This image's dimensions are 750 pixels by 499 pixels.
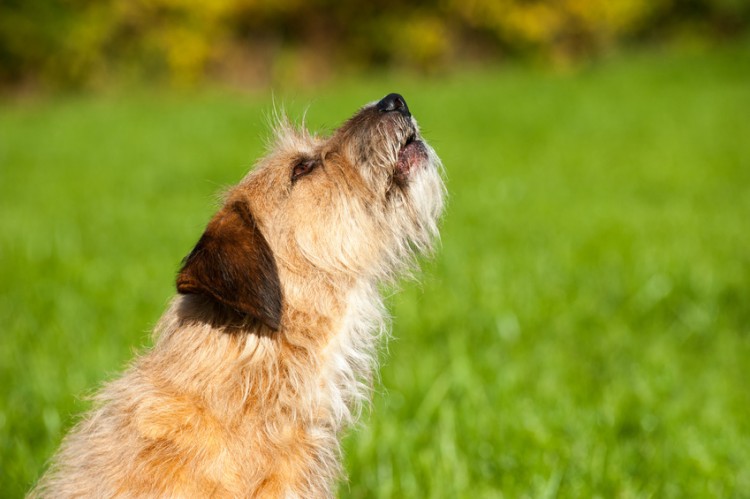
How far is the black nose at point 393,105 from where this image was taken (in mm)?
3225

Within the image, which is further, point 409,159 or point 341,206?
point 409,159

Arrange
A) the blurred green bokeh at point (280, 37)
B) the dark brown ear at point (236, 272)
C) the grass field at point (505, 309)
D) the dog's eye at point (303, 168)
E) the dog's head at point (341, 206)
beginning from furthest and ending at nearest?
1. the blurred green bokeh at point (280, 37)
2. the grass field at point (505, 309)
3. the dog's eye at point (303, 168)
4. the dog's head at point (341, 206)
5. the dark brown ear at point (236, 272)

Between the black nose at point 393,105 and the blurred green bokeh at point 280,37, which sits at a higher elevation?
the blurred green bokeh at point 280,37

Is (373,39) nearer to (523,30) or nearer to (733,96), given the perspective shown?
(523,30)

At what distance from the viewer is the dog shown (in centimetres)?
258

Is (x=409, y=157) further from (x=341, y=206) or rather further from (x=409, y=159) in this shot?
(x=341, y=206)

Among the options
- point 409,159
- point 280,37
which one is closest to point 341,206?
point 409,159

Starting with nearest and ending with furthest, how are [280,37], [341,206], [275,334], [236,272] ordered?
1. [236,272]
2. [275,334]
3. [341,206]
4. [280,37]

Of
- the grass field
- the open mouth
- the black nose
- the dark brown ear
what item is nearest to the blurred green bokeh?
the grass field

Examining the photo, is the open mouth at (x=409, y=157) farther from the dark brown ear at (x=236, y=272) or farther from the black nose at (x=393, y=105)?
the dark brown ear at (x=236, y=272)

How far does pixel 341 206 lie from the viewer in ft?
10.0

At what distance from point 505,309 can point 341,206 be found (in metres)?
3.99

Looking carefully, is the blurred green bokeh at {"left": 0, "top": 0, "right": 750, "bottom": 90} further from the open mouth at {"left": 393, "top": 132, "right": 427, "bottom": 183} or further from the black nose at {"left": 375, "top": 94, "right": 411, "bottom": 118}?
the open mouth at {"left": 393, "top": 132, "right": 427, "bottom": 183}

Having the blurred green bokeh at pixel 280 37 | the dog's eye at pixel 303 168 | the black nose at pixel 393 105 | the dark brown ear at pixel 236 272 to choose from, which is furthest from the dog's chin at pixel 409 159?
the blurred green bokeh at pixel 280 37
